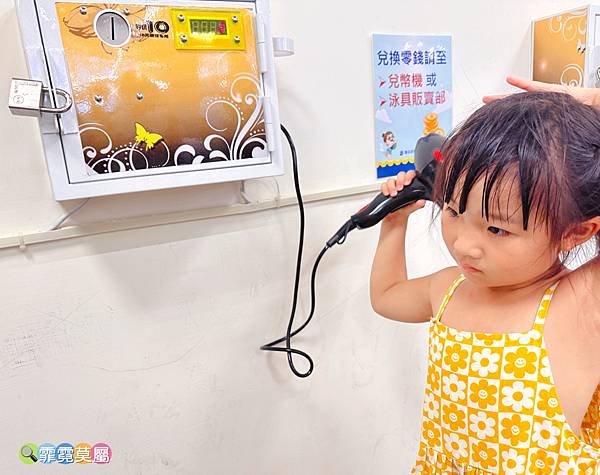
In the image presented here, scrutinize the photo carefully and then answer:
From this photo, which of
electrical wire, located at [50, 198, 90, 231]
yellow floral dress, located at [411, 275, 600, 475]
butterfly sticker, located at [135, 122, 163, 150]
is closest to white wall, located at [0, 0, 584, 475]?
electrical wire, located at [50, 198, 90, 231]

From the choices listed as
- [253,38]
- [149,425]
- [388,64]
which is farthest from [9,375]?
[388,64]

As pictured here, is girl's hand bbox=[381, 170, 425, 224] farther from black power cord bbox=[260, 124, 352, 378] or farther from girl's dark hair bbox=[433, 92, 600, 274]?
girl's dark hair bbox=[433, 92, 600, 274]

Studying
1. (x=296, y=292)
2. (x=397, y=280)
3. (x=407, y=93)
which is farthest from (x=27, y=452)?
(x=407, y=93)

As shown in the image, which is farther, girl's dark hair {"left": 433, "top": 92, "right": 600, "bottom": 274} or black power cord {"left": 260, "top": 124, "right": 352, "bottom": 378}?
black power cord {"left": 260, "top": 124, "right": 352, "bottom": 378}

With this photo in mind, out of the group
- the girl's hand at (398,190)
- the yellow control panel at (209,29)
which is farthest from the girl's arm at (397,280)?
the yellow control panel at (209,29)

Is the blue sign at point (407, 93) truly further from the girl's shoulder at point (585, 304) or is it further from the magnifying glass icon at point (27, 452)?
the magnifying glass icon at point (27, 452)

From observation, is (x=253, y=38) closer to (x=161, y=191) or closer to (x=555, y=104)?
(x=161, y=191)

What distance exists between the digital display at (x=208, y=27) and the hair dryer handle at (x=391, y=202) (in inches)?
13.9

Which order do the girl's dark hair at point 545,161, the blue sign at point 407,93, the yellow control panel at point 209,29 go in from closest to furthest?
the girl's dark hair at point 545,161 → the yellow control panel at point 209,29 → the blue sign at point 407,93

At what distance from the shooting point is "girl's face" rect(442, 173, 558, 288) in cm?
54

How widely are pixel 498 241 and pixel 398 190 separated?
0.25 meters

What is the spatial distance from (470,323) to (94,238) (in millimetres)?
592

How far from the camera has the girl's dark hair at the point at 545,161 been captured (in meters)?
0.53

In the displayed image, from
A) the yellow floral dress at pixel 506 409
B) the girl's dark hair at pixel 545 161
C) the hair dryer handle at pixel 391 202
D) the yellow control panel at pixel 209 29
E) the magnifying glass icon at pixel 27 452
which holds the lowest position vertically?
the magnifying glass icon at pixel 27 452
